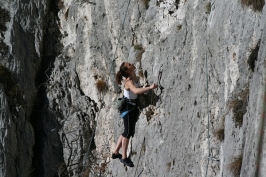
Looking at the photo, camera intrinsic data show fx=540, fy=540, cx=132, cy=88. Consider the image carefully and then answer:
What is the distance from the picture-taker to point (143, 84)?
12.4 metres

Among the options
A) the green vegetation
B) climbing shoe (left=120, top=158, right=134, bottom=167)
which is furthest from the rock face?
climbing shoe (left=120, top=158, right=134, bottom=167)

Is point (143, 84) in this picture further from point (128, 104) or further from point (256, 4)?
point (256, 4)

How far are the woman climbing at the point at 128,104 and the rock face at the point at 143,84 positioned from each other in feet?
1.15

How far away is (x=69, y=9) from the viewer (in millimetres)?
17844

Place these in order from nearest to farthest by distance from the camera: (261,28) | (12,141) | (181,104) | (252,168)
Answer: (252,168), (261,28), (181,104), (12,141)

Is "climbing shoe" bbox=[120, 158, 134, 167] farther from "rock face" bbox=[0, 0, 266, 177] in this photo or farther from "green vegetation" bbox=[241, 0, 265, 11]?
"green vegetation" bbox=[241, 0, 265, 11]

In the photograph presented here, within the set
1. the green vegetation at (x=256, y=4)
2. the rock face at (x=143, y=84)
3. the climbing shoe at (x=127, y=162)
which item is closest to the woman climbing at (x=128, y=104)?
the climbing shoe at (x=127, y=162)

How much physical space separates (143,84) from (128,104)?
0.82m

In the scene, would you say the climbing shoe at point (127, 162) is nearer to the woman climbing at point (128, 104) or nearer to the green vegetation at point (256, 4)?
the woman climbing at point (128, 104)

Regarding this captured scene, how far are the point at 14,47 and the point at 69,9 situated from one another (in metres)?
2.22

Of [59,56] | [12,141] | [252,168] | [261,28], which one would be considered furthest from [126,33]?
[252,168]

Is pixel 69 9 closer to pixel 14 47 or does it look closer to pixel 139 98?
pixel 14 47

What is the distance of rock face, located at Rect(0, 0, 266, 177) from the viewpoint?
30.7 ft

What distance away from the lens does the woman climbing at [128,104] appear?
11.2 m
